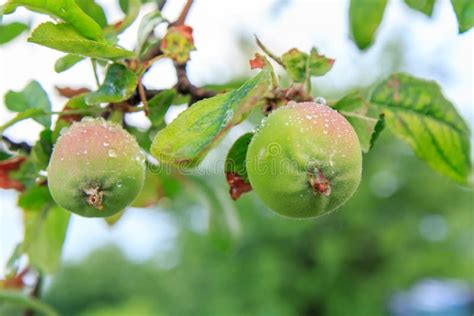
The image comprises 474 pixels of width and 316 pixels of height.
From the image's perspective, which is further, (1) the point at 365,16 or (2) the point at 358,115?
(1) the point at 365,16

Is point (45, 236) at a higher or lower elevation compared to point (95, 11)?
lower

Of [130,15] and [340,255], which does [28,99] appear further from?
[340,255]

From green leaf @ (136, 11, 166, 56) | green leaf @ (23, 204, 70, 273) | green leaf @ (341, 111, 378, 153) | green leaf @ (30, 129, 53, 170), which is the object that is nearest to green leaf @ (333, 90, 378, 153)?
green leaf @ (341, 111, 378, 153)

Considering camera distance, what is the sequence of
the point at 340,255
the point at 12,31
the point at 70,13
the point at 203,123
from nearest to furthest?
the point at 203,123 → the point at 70,13 → the point at 12,31 → the point at 340,255

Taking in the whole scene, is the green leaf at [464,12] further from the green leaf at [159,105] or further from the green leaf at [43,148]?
the green leaf at [43,148]

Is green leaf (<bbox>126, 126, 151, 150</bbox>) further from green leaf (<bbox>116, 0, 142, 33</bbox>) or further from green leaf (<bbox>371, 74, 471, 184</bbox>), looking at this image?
green leaf (<bbox>371, 74, 471, 184</bbox>)

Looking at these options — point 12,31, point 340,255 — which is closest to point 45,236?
point 12,31
